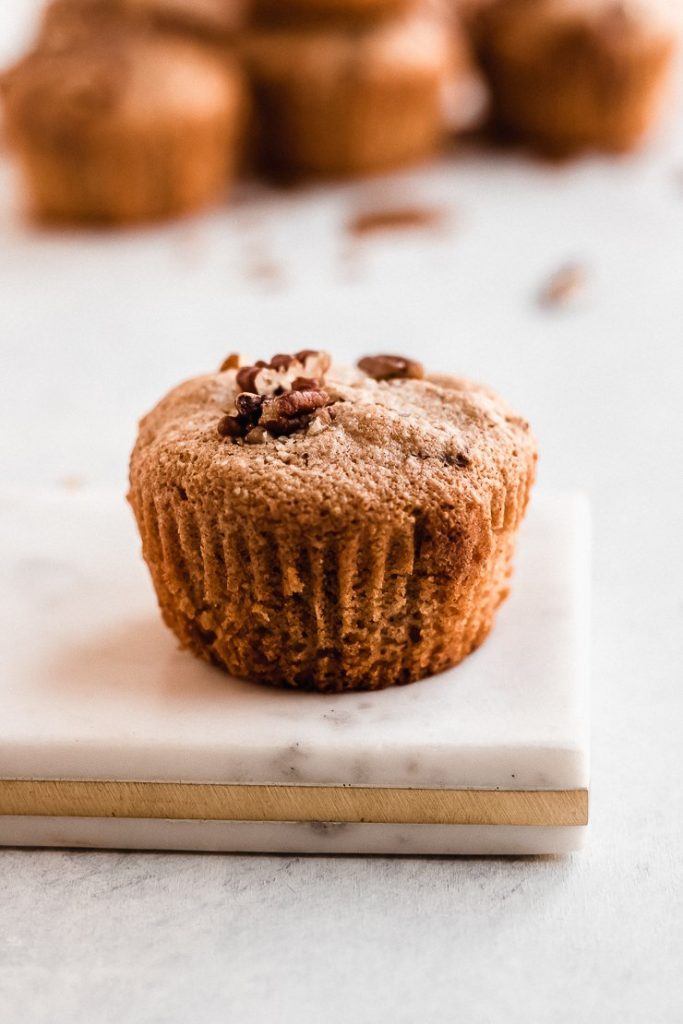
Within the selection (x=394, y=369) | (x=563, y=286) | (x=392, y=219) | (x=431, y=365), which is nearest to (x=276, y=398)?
(x=394, y=369)

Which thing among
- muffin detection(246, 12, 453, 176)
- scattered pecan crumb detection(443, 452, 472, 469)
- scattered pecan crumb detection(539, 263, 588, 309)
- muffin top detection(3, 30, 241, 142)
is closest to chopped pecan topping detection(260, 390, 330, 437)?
scattered pecan crumb detection(443, 452, 472, 469)

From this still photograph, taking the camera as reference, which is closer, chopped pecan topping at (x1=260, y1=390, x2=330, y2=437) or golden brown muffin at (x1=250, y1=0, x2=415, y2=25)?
chopped pecan topping at (x1=260, y1=390, x2=330, y2=437)

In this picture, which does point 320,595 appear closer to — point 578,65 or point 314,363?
point 314,363

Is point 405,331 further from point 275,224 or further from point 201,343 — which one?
point 275,224

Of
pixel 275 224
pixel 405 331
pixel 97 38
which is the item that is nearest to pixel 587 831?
pixel 405 331

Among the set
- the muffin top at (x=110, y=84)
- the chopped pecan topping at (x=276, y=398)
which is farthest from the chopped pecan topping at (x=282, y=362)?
the muffin top at (x=110, y=84)

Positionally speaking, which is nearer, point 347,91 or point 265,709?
point 265,709

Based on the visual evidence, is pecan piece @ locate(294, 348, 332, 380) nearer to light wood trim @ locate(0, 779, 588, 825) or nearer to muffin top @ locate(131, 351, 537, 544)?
muffin top @ locate(131, 351, 537, 544)
